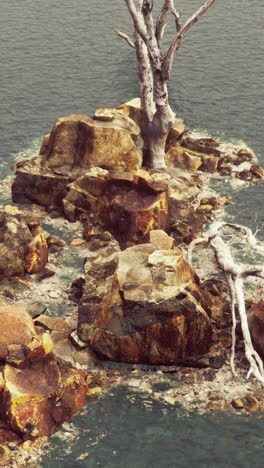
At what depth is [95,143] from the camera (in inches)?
1400

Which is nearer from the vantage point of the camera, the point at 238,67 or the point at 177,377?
the point at 177,377

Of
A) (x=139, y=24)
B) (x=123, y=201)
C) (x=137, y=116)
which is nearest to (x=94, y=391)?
(x=123, y=201)

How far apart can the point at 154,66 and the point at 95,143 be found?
5344 millimetres

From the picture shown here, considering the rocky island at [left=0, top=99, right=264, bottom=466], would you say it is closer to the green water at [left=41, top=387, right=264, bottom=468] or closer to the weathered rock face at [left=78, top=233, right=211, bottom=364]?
the weathered rock face at [left=78, top=233, right=211, bottom=364]

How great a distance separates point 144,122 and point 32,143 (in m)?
8.82

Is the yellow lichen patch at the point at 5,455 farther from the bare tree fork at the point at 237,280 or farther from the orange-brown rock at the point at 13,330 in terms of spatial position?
the bare tree fork at the point at 237,280

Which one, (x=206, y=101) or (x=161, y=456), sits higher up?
(x=206, y=101)

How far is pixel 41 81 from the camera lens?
166 ft

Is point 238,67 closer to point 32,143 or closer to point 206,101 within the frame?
point 206,101

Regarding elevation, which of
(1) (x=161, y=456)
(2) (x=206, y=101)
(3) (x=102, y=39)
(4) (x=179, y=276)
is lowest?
(1) (x=161, y=456)

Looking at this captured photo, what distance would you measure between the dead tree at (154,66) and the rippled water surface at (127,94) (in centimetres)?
609

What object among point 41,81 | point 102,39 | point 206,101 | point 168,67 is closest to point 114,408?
point 168,67

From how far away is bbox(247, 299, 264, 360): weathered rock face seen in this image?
2539 centimetres

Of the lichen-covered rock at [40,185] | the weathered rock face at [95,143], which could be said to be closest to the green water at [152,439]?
the lichen-covered rock at [40,185]
